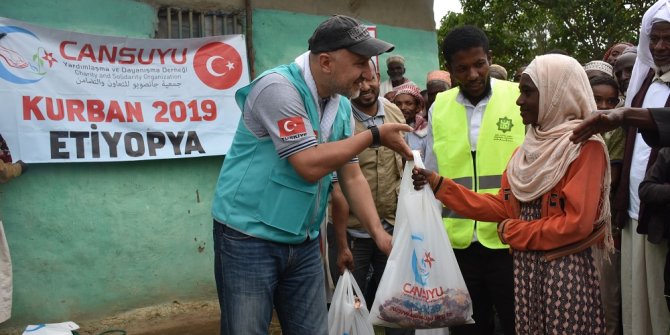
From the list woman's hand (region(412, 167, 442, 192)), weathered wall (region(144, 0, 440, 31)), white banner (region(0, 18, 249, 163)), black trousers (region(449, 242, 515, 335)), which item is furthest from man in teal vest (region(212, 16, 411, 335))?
weathered wall (region(144, 0, 440, 31))

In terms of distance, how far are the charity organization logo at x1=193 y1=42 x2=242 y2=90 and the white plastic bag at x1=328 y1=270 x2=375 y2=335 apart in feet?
8.85

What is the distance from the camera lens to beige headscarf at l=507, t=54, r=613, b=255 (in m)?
2.72

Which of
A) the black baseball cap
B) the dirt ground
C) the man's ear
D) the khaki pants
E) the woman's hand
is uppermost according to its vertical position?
the black baseball cap

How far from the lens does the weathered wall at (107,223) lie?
5059 millimetres

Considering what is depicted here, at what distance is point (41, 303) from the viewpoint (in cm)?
510

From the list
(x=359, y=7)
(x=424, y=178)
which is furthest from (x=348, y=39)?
(x=359, y=7)

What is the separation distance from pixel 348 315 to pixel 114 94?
2810 mm

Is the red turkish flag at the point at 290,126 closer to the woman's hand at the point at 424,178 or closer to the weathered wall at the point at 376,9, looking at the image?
the woman's hand at the point at 424,178

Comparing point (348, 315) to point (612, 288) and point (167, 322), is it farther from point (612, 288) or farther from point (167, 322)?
point (167, 322)

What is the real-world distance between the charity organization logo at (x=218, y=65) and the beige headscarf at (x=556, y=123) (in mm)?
3468

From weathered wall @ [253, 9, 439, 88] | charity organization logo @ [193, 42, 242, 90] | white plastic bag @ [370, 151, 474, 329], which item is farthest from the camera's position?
weathered wall @ [253, 9, 439, 88]

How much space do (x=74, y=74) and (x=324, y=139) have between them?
3045 millimetres

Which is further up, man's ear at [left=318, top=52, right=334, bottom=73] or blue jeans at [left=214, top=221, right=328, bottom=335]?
man's ear at [left=318, top=52, right=334, bottom=73]

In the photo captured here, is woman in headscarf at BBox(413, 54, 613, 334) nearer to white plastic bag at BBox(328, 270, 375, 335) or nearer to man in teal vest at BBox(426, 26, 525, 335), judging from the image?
man in teal vest at BBox(426, 26, 525, 335)
